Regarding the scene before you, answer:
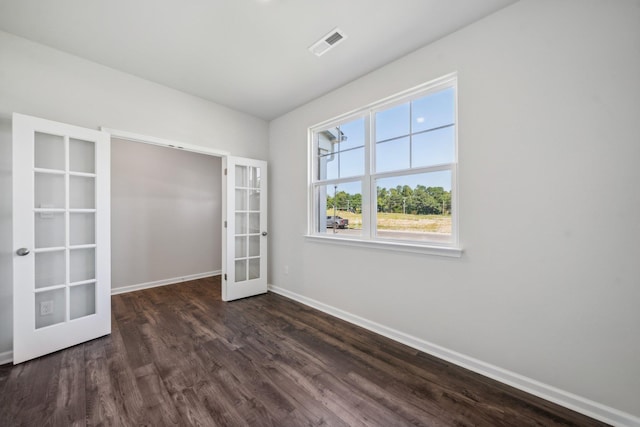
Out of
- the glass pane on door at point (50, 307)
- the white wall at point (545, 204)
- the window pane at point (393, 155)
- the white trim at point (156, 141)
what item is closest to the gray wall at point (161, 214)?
the white trim at point (156, 141)

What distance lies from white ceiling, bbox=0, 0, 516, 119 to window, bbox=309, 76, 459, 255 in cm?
50

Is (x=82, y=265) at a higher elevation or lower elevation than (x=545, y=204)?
lower

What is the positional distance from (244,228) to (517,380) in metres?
3.47

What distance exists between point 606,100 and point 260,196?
3676mm

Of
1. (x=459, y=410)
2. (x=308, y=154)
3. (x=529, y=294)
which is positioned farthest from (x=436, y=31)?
(x=459, y=410)

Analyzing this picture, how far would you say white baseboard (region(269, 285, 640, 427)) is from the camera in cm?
152

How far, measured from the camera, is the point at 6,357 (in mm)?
2096

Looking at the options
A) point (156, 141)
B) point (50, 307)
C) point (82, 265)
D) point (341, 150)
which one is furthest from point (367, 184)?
point (50, 307)

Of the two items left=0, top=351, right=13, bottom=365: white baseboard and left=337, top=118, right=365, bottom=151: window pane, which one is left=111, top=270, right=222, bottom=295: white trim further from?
left=337, top=118, right=365, bottom=151: window pane

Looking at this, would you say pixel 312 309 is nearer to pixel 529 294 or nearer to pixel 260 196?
pixel 260 196

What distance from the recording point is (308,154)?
138 inches

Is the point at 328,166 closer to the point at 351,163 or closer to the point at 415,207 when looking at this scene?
the point at 351,163

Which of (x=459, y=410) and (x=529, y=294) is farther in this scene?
(x=529, y=294)

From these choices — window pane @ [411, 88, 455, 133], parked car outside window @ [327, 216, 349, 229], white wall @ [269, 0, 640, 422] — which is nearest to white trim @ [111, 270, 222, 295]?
parked car outside window @ [327, 216, 349, 229]
